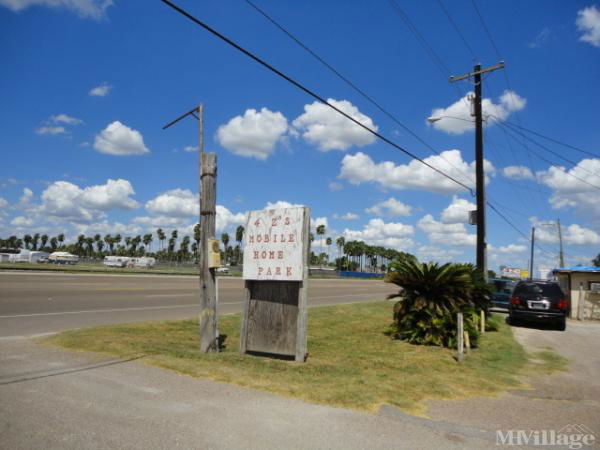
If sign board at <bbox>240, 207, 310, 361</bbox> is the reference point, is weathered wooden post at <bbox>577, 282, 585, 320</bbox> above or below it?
below

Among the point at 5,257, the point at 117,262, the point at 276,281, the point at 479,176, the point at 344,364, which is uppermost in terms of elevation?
the point at 479,176

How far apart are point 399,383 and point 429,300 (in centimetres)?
435

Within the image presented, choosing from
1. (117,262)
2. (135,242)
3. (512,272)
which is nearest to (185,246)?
(135,242)

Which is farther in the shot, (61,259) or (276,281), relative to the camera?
(61,259)

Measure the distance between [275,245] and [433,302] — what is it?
4.38 metres

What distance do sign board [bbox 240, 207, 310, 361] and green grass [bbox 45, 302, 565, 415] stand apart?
419 millimetres

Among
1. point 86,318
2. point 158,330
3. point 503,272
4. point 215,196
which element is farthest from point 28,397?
point 503,272

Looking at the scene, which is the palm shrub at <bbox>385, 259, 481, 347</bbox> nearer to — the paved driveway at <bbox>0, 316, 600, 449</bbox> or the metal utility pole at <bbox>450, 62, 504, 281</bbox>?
the paved driveway at <bbox>0, 316, 600, 449</bbox>

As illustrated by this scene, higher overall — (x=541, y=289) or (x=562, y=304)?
(x=541, y=289)

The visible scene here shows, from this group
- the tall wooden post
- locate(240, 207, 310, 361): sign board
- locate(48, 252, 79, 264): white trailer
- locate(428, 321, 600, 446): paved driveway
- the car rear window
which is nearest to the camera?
locate(428, 321, 600, 446): paved driveway

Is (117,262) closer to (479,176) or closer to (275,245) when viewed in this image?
(479,176)

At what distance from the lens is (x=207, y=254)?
788 centimetres

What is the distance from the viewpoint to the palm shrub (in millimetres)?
10031

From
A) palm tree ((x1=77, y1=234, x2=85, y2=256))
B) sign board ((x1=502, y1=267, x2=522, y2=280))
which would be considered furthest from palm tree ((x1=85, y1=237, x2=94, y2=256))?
sign board ((x1=502, y1=267, x2=522, y2=280))
